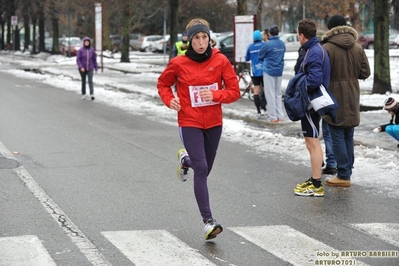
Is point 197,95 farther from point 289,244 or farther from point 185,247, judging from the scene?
point 289,244

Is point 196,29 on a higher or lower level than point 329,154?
higher

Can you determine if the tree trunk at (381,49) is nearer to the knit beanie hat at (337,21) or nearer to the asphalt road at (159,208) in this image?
the asphalt road at (159,208)

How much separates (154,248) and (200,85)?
56.5 inches

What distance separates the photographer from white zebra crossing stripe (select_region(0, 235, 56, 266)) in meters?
5.84

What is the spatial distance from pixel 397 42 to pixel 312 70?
45017mm

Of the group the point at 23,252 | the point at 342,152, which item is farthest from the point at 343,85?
the point at 23,252

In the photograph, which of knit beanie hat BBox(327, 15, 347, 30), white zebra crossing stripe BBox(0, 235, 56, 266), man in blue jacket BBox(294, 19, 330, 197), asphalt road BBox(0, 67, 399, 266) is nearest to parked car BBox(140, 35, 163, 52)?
asphalt road BBox(0, 67, 399, 266)

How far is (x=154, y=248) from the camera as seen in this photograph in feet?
20.6

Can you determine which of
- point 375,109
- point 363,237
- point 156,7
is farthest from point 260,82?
point 156,7

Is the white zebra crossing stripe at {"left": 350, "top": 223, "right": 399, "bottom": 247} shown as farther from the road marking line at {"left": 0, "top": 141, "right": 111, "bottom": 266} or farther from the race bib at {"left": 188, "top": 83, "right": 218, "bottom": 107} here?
the road marking line at {"left": 0, "top": 141, "right": 111, "bottom": 266}

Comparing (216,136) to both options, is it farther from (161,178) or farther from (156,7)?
(156,7)

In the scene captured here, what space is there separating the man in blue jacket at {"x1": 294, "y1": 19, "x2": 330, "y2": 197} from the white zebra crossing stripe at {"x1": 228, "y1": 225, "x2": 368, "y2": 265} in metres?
1.64

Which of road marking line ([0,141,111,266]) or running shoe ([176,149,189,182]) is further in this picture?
running shoe ([176,149,189,182])

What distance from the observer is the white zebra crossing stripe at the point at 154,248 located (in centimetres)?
591
